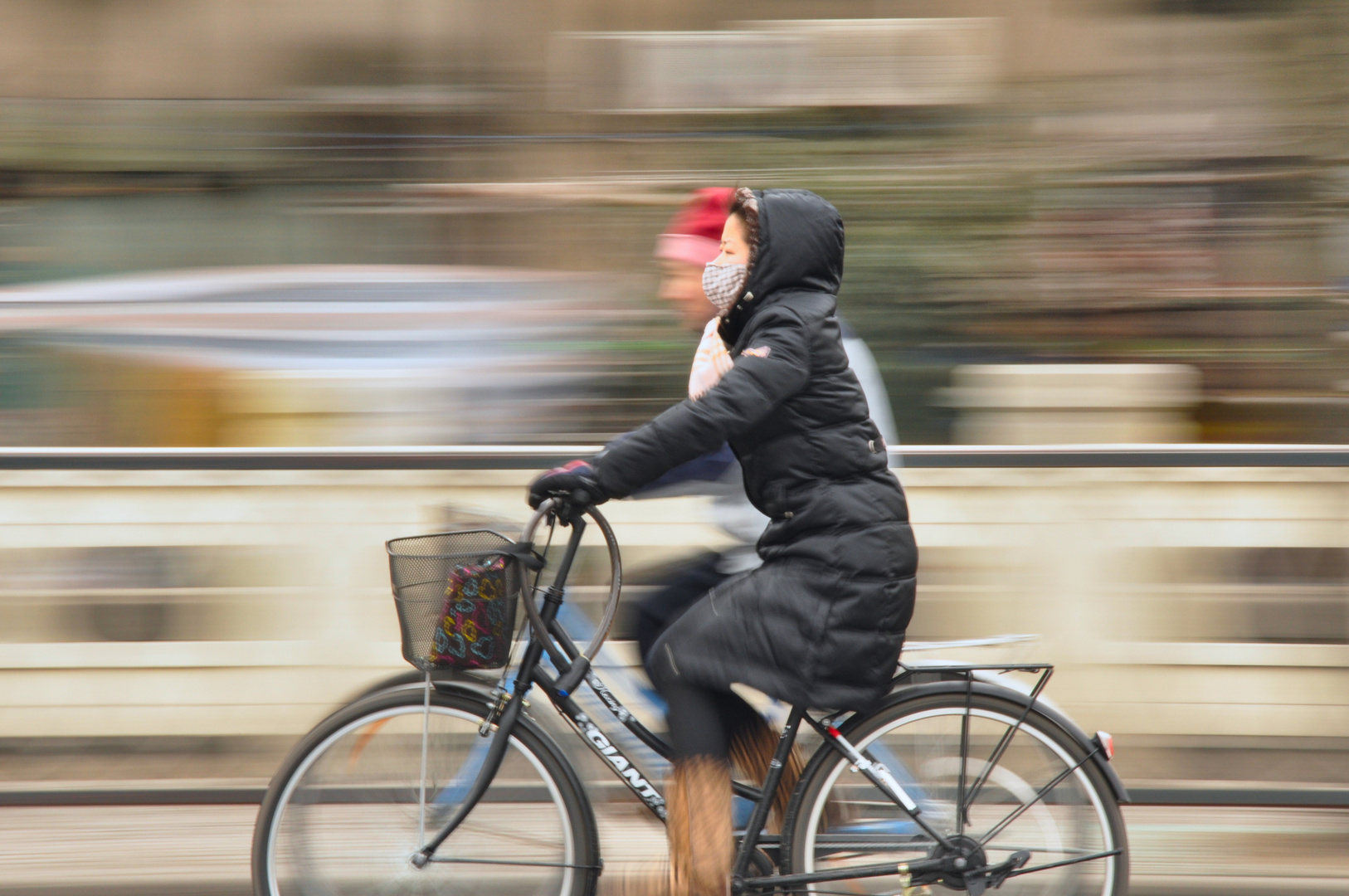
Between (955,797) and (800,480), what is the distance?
81 centimetres

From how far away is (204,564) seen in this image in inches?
158

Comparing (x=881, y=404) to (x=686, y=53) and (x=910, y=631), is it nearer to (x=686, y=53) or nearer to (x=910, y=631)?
(x=910, y=631)

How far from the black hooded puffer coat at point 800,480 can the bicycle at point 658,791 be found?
164 mm

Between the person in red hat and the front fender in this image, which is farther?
the person in red hat

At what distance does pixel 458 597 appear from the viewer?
2576 mm

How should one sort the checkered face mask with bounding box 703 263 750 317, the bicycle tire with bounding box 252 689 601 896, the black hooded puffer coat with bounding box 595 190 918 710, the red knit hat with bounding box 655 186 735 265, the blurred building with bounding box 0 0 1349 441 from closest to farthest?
the black hooded puffer coat with bounding box 595 190 918 710 → the checkered face mask with bounding box 703 263 750 317 → the bicycle tire with bounding box 252 689 601 896 → the red knit hat with bounding box 655 186 735 265 → the blurred building with bounding box 0 0 1349 441

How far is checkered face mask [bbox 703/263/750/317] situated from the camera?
2631 mm

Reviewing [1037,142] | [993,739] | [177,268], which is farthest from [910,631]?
[177,268]

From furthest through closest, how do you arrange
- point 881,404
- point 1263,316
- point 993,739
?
point 1263,316
point 881,404
point 993,739

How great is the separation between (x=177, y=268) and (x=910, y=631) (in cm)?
324

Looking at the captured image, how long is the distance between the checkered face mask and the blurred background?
1.43 m

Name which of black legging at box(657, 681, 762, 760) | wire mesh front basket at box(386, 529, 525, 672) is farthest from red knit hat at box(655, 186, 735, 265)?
black legging at box(657, 681, 762, 760)

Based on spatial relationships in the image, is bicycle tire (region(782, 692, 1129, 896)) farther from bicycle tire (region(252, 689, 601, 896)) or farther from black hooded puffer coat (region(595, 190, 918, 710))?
bicycle tire (region(252, 689, 601, 896))

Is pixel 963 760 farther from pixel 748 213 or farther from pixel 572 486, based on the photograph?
pixel 748 213
